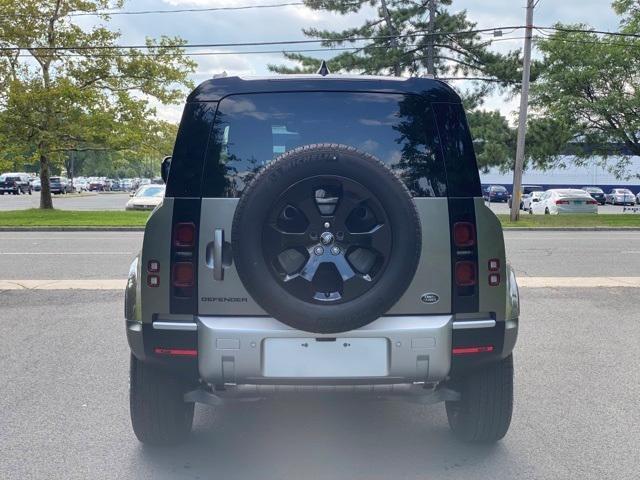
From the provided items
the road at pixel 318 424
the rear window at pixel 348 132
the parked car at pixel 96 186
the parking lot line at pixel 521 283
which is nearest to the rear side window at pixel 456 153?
the rear window at pixel 348 132

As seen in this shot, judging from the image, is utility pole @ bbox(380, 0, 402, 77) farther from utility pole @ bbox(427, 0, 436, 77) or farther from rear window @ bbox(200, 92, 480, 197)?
rear window @ bbox(200, 92, 480, 197)

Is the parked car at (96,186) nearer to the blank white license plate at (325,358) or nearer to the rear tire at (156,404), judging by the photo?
the rear tire at (156,404)

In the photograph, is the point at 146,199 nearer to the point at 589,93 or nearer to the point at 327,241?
the point at 589,93

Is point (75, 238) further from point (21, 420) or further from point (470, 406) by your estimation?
point (470, 406)

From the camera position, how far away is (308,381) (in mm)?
3074

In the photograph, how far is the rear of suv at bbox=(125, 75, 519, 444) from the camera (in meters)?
2.96

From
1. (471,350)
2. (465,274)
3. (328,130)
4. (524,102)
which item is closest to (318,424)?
(471,350)

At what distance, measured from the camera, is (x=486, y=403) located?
3.55m

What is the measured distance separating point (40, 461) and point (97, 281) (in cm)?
611

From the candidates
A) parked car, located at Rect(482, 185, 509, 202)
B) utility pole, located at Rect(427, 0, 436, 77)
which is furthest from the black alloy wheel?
parked car, located at Rect(482, 185, 509, 202)

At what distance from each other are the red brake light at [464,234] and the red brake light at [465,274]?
0.32 feet

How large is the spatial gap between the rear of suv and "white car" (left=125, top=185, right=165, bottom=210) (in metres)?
23.5

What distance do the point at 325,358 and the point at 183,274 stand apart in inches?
30.8

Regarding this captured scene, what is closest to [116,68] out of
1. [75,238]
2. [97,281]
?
[75,238]
